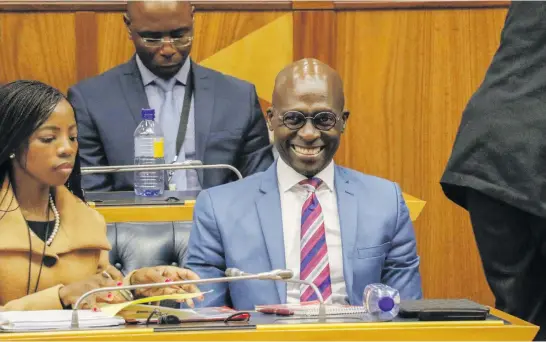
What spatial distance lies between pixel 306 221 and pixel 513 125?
34.0 inches

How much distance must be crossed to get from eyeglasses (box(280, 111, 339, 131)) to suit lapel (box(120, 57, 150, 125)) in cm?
175

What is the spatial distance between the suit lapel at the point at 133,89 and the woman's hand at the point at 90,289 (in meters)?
2.11

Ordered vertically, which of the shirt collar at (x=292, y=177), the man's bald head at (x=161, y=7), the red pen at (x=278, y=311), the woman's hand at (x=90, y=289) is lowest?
the red pen at (x=278, y=311)

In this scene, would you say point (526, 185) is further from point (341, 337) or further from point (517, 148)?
point (341, 337)

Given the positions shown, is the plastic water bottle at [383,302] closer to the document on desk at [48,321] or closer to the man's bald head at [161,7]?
the document on desk at [48,321]

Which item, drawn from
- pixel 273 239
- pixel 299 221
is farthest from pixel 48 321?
pixel 299 221

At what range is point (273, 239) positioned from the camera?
3260 mm

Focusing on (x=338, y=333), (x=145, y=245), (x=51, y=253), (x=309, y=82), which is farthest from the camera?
(x=145, y=245)

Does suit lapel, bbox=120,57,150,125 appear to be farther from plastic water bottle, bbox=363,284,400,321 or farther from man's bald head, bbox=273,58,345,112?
plastic water bottle, bbox=363,284,400,321

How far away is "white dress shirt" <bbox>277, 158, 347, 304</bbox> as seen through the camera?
10.6 feet

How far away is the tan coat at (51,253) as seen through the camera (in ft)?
9.61

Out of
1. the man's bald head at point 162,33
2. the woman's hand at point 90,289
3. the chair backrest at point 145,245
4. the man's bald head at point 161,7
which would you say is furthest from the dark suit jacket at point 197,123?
the woman's hand at point 90,289

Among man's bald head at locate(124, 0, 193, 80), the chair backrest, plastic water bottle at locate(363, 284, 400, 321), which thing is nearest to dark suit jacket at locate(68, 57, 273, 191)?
man's bald head at locate(124, 0, 193, 80)

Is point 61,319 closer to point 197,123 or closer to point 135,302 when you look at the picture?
point 135,302
